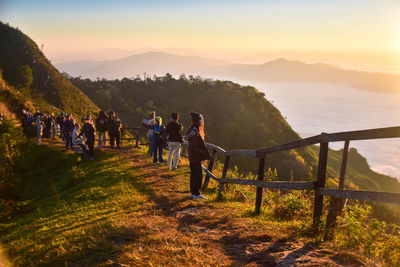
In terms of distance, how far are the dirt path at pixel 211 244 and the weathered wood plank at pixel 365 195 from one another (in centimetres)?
80

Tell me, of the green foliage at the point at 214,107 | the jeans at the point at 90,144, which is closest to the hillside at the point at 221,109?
the green foliage at the point at 214,107

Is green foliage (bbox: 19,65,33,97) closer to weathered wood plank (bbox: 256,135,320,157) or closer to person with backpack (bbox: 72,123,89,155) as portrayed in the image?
person with backpack (bbox: 72,123,89,155)

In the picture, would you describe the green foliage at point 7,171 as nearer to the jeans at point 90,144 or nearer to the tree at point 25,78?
the jeans at point 90,144

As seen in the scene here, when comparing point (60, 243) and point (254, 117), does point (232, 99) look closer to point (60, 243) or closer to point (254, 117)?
point (254, 117)

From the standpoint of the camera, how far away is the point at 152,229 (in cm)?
518

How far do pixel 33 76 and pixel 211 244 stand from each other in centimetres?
6838

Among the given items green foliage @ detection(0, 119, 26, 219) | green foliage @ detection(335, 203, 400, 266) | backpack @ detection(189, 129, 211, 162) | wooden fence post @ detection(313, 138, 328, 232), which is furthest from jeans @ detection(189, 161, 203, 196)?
green foliage @ detection(0, 119, 26, 219)

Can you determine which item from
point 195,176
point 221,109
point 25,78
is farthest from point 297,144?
point 221,109

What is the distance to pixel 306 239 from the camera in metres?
4.34

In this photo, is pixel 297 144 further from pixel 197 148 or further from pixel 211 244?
pixel 197 148

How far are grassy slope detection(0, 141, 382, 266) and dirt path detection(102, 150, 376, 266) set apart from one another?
14mm

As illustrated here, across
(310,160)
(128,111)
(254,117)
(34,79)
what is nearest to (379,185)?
(310,160)

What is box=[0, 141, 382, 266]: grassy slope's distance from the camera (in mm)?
4004

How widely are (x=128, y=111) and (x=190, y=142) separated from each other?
257 ft
